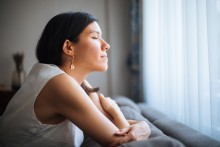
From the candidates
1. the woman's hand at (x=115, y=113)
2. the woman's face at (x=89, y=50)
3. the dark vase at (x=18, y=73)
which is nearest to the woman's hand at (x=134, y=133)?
the woman's hand at (x=115, y=113)

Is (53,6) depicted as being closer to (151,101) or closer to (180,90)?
(151,101)

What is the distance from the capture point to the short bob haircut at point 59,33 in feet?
3.26

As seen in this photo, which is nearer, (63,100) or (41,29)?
(63,100)

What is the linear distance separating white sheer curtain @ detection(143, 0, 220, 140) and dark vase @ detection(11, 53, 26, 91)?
60.0 inches

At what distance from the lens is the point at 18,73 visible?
2.64 metres

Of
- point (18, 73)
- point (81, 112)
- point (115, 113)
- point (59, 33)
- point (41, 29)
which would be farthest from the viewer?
point (41, 29)

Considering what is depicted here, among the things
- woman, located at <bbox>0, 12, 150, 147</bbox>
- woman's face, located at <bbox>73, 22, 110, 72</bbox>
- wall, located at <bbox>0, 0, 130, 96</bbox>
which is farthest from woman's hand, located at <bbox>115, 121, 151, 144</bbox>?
wall, located at <bbox>0, 0, 130, 96</bbox>

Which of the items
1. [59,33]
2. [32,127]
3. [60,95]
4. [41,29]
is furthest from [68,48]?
[41,29]

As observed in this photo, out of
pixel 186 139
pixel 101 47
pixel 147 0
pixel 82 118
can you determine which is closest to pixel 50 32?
pixel 101 47

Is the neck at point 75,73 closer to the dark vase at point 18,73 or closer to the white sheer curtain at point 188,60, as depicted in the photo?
the white sheer curtain at point 188,60

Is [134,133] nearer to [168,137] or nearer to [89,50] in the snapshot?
[168,137]

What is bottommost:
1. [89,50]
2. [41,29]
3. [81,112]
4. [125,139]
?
[125,139]

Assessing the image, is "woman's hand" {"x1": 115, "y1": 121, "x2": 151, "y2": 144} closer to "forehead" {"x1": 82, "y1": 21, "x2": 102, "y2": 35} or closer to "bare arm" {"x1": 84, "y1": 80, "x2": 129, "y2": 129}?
"bare arm" {"x1": 84, "y1": 80, "x2": 129, "y2": 129}

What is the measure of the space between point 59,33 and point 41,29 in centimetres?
198
